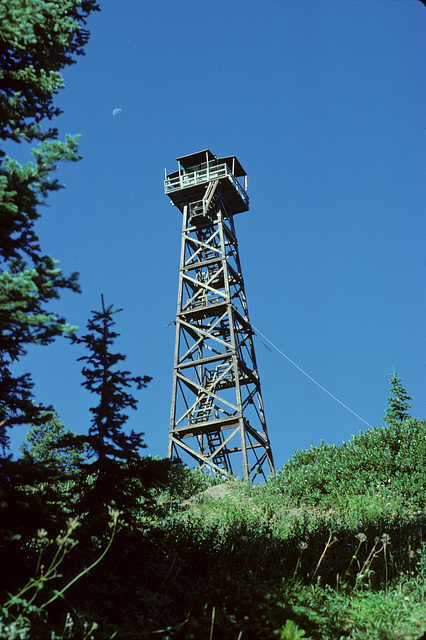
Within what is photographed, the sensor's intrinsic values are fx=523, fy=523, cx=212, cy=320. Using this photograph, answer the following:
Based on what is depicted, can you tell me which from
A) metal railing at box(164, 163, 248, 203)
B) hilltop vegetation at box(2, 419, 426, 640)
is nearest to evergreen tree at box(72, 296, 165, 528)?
hilltop vegetation at box(2, 419, 426, 640)

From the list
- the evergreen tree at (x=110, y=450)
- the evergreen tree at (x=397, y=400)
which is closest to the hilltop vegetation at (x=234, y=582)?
the evergreen tree at (x=110, y=450)

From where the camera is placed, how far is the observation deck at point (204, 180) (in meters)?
25.1

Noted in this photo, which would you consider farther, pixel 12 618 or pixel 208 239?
pixel 208 239

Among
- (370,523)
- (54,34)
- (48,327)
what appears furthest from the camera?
(370,523)

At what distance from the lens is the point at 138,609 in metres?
5.43

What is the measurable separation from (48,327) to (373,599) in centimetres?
489

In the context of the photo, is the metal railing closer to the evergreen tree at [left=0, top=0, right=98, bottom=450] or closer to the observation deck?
the observation deck

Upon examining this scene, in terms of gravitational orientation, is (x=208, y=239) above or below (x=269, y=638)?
above

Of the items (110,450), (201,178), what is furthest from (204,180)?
(110,450)

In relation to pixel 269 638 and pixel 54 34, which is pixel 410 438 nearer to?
pixel 269 638

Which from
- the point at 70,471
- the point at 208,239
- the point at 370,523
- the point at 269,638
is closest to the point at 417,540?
the point at 370,523

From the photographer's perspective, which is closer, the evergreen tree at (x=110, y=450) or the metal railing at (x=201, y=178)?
the evergreen tree at (x=110, y=450)

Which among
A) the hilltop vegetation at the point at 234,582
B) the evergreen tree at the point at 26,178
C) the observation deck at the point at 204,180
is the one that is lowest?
the hilltop vegetation at the point at 234,582

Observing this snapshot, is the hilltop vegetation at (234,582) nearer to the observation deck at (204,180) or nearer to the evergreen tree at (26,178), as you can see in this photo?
the evergreen tree at (26,178)
